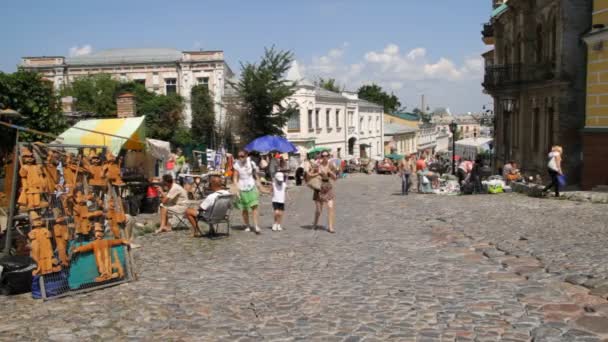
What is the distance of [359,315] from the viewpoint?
625cm

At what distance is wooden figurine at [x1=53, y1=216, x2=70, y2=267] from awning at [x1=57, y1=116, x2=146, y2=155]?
265 inches

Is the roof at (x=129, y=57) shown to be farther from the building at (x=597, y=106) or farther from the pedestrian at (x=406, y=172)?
the building at (x=597, y=106)

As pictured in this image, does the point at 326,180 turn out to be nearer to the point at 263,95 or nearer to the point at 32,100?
the point at 32,100

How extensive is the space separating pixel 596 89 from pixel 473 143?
40.1 metres

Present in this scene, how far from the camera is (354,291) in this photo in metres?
7.20

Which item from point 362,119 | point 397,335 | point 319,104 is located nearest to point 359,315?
point 397,335

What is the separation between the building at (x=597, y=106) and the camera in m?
17.8

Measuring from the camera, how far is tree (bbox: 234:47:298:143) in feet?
104

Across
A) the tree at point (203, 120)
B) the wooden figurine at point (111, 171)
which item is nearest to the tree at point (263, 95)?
the tree at point (203, 120)

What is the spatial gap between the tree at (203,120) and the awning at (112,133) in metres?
21.8

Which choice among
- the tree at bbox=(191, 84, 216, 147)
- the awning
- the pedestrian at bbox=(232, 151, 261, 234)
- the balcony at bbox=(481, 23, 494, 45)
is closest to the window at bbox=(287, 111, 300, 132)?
the tree at bbox=(191, 84, 216, 147)

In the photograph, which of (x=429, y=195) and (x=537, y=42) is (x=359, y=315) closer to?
(x=429, y=195)

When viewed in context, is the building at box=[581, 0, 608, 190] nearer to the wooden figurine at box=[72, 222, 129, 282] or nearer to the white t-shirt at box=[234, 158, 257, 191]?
the white t-shirt at box=[234, 158, 257, 191]

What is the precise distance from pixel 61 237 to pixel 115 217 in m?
0.76
